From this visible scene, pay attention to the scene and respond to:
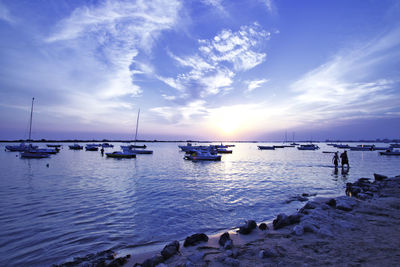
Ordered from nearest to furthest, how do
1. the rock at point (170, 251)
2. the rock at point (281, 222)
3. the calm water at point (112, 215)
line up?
the rock at point (170, 251)
the calm water at point (112, 215)
the rock at point (281, 222)

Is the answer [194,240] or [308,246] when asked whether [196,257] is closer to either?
[194,240]

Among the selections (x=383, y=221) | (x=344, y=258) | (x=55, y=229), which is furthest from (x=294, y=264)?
(x=55, y=229)

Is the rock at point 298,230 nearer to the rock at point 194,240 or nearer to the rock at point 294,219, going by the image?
the rock at point 294,219

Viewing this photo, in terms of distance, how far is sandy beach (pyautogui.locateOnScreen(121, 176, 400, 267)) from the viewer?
5.59 meters

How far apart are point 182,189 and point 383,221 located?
564 inches

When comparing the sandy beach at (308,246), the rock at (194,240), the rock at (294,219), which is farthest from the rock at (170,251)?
the rock at (294,219)

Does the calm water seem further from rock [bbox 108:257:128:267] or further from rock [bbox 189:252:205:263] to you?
rock [bbox 189:252:205:263]

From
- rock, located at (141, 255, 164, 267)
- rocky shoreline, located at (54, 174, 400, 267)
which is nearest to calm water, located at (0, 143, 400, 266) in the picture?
rocky shoreline, located at (54, 174, 400, 267)

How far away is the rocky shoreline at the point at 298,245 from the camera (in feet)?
18.4

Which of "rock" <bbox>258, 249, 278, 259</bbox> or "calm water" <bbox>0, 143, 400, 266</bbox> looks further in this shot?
"calm water" <bbox>0, 143, 400, 266</bbox>

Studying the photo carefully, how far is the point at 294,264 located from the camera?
5.35 metres

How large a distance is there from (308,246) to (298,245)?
12.0 inches

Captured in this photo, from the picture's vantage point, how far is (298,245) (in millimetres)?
6664

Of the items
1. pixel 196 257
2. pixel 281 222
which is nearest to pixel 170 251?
pixel 196 257
